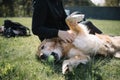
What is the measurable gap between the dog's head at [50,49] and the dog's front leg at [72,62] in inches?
9.4

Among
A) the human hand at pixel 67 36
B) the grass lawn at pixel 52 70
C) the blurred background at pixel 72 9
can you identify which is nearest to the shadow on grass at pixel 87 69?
the grass lawn at pixel 52 70

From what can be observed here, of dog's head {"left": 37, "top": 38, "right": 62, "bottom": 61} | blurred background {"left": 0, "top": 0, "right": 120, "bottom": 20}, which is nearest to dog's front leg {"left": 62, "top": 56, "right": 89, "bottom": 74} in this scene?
dog's head {"left": 37, "top": 38, "right": 62, "bottom": 61}

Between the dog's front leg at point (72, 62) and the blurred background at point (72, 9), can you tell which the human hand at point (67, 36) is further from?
the blurred background at point (72, 9)

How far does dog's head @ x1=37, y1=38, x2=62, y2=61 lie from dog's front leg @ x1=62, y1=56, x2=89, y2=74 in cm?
24

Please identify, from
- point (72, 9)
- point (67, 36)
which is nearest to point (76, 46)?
point (67, 36)

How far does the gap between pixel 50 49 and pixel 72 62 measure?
481mm

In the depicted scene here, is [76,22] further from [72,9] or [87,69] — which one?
[72,9]

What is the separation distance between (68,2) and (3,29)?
33962mm

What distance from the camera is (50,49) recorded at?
13.2 feet

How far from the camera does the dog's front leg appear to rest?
138 inches

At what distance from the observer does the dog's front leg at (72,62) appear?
3518 mm

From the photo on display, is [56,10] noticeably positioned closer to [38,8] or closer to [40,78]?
[38,8]

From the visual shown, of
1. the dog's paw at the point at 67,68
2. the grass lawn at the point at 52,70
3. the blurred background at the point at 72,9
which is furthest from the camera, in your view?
the blurred background at the point at 72,9

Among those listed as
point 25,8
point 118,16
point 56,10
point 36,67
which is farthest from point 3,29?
point 25,8
